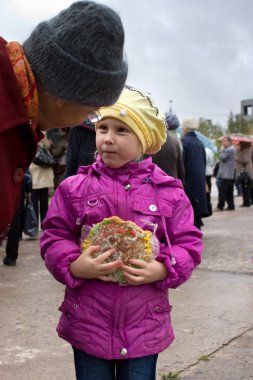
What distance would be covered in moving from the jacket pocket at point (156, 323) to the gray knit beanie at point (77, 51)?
989 mm

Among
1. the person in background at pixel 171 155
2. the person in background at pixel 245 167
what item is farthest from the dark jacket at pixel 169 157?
the person in background at pixel 245 167

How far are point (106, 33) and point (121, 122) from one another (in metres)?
0.82

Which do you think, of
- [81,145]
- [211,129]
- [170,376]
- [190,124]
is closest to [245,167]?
[190,124]

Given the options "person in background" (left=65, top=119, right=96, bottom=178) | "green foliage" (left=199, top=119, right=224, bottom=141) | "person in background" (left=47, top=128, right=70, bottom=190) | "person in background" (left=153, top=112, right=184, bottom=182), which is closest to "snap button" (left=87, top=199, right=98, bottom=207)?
"person in background" (left=65, top=119, right=96, bottom=178)

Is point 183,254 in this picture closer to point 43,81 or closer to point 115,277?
point 115,277

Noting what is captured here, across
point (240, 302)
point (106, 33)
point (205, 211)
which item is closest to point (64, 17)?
point (106, 33)

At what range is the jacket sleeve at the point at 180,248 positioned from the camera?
252 centimetres

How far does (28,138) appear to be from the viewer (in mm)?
1785

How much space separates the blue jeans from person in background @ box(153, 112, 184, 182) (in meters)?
4.46

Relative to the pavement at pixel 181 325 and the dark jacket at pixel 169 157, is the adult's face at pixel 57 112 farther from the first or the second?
the dark jacket at pixel 169 157

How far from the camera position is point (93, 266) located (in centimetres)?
240

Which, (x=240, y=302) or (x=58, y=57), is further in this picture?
(x=240, y=302)

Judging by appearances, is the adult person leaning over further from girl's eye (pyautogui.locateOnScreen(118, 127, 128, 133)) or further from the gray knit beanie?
girl's eye (pyautogui.locateOnScreen(118, 127, 128, 133))

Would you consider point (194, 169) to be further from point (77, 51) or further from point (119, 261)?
point (77, 51)
